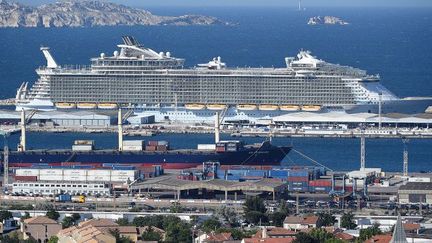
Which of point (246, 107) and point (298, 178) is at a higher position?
point (246, 107)

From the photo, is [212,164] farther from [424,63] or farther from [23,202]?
[424,63]

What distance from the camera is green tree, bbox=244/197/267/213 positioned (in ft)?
142

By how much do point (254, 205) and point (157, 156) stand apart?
11.1 metres

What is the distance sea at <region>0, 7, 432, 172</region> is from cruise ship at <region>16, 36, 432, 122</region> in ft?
16.3

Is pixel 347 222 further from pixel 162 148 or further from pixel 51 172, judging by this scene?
pixel 162 148

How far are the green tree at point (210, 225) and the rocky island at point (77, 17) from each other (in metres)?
107

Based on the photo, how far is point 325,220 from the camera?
1634 inches

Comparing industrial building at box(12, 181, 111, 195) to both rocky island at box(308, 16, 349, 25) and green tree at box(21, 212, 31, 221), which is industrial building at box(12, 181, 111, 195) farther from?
rocky island at box(308, 16, 349, 25)

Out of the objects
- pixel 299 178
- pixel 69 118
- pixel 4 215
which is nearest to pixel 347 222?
pixel 4 215

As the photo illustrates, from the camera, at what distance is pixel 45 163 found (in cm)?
5453

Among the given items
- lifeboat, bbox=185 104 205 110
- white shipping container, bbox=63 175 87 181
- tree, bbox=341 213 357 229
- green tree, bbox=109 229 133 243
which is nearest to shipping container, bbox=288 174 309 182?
white shipping container, bbox=63 175 87 181

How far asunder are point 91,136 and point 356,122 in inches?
323

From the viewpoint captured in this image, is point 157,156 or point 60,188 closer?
point 60,188

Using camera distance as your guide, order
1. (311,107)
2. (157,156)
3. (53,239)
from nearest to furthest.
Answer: (53,239), (157,156), (311,107)
